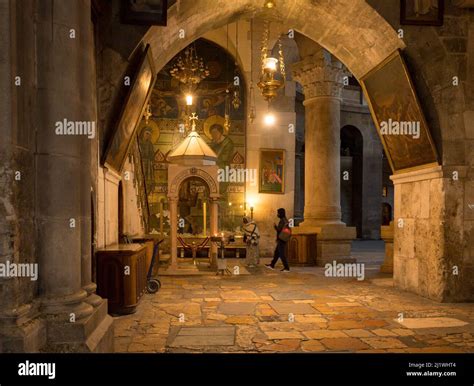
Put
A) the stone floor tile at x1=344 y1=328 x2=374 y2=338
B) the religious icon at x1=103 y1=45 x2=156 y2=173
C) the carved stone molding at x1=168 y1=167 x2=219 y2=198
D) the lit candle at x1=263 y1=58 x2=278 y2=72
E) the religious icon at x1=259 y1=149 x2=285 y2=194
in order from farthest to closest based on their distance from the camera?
1. the religious icon at x1=259 y1=149 x2=285 y2=194
2. the carved stone molding at x1=168 y1=167 x2=219 y2=198
3. the lit candle at x1=263 y1=58 x2=278 y2=72
4. the religious icon at x1=103 y1=45 x2=156 y2=173
5. the stone floor tile at x1=344 y1=328 x2=374 y2=338

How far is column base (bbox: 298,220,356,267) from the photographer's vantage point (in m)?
12.4

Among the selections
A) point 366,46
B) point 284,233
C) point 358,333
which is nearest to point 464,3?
point 366,46

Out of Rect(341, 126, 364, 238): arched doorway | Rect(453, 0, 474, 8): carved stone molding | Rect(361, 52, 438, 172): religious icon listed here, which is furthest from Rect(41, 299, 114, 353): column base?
Rect(341, 126, 364, 238): arched doorway

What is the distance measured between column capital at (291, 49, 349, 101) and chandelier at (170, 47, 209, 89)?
4.04 m

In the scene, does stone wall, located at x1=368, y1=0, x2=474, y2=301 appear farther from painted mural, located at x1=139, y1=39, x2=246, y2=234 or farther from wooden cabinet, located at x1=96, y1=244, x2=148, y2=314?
painted mural, located at x1=139, y1=39, x2=246, y2=234

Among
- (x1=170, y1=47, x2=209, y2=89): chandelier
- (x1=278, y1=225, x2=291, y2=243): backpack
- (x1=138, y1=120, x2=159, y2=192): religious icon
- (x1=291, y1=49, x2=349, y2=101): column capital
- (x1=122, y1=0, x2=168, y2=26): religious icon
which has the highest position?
(x1=170, y1=47, x2=209, y2=89): chandelier

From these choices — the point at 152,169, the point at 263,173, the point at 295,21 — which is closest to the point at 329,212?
the point at 263,173

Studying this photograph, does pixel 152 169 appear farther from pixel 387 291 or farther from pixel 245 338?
pixel 245 338

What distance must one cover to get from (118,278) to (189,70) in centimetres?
1039

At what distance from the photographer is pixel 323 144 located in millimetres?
12969

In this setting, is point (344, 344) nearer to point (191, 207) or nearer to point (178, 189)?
point (178, 189)

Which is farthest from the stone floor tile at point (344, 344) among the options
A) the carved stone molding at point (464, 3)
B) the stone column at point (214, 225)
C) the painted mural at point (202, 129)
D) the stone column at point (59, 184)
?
the painted mural at point (202, 129)

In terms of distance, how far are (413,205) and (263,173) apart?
25.8 feet

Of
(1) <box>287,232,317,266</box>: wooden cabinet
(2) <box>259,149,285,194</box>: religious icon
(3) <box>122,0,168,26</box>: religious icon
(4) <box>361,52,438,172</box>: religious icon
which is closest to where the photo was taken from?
(3) <box>122,0,168,26</box>: religious icon
